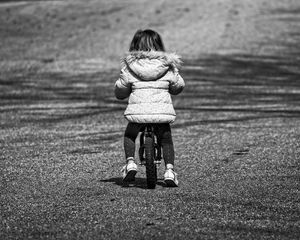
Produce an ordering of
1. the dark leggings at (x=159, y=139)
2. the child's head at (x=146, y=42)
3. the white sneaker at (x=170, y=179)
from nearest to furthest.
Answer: the white sneaker at (x=170, y=179), the child's head at (x=146, y=42), the dark leggings at (x=159, y=139)

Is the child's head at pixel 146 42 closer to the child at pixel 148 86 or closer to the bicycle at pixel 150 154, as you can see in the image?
the child at pixel 148 86

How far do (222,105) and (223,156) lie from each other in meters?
5.52

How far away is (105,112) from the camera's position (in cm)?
1458

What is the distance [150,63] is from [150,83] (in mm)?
193

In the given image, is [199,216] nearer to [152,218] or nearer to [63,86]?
[152,218]

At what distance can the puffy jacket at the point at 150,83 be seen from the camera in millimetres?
7844

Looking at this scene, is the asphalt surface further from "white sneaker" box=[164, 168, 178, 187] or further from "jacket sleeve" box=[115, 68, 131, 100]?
"jacket sleeve" box=[115, 68, 131, 100]

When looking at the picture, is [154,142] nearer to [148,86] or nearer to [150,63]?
[148,86]

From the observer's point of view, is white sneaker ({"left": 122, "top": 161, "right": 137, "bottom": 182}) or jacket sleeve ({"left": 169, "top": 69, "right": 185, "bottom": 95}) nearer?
white sneaker ({"left": 122, "top": 161, "right": 137, "bottom": 182})

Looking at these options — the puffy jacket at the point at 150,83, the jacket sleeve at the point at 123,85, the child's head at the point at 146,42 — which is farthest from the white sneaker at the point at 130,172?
the child's head at the point at 146,42

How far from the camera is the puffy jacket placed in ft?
25.7

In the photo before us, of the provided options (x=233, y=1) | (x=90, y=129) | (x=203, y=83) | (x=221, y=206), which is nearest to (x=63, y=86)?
(x=203, y=83)

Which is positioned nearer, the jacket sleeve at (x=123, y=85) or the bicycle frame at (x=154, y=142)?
the bicycle frame at (x=154, y=142)

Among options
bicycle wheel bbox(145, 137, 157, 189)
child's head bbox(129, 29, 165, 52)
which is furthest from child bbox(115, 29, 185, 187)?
bicycle wheel bbox(145, 137, 157, 189)
